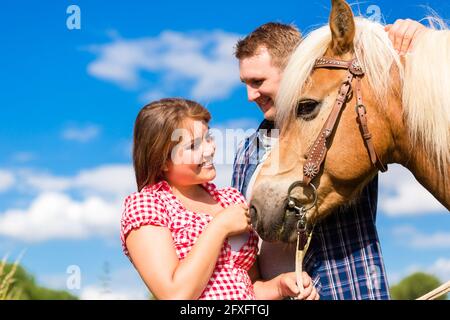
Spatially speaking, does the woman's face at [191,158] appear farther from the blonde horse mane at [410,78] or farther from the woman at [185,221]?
the blonde horse mane at [410,78]

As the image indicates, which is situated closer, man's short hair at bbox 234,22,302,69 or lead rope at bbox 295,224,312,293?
lead rope at bbox 295,224,312,293

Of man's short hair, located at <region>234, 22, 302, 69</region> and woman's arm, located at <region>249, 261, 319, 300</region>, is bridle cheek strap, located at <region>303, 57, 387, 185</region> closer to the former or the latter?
woman's arm, located at <region>249, 261, 319, 300</region>

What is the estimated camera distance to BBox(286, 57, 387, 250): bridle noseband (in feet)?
10.3

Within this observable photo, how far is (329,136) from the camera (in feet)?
10.5

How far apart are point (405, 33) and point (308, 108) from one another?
760 millimetres

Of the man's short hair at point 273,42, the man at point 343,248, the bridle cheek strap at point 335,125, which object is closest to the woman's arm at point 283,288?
the man at point 343,248

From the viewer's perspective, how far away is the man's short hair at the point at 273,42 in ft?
13.9

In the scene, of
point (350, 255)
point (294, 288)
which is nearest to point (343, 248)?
point (350, 255)

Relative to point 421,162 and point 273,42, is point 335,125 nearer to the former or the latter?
point 421,162

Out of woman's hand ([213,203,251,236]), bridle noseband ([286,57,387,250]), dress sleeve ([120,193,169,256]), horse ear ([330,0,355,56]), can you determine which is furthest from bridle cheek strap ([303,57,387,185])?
dress sleeve ([120,193,169,256])

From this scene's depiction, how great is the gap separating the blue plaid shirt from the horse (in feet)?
0.37

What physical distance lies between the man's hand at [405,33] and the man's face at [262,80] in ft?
3.55

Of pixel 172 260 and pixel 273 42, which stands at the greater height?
pixel 273 42
